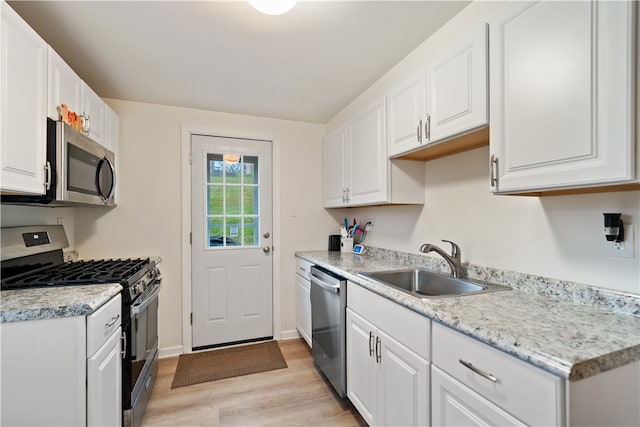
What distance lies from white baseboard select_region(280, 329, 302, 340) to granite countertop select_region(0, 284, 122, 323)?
1883 mm

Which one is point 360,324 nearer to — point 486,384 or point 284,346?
point 486,384

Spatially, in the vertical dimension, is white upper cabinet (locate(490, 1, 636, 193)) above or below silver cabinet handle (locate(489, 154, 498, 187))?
above

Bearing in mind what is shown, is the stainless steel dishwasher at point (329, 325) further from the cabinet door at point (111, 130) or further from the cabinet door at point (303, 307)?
the cabinet door at point (111, 130)

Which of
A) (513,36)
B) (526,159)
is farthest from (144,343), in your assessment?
(513,36)

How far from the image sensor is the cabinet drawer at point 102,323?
1168 millimetres

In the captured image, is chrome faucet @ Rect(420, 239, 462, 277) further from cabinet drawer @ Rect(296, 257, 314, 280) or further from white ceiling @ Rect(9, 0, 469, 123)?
white ceiling @ Rect(9, 0, 469, 123)

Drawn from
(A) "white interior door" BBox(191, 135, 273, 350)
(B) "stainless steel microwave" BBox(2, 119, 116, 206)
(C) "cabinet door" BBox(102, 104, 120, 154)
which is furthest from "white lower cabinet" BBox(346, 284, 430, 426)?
(C) "cabinet door" BBox(102, 104, 120, 154)

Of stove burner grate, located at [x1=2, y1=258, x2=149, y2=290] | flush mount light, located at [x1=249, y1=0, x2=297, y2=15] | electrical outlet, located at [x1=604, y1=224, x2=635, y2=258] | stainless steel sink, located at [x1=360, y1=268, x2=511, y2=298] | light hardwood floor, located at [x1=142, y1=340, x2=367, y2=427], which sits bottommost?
light hardwood floor, located at [x1=142, y1=340, x2=367, y2=427]

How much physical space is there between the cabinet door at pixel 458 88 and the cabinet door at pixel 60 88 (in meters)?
1.93

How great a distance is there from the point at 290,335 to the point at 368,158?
6.42ft

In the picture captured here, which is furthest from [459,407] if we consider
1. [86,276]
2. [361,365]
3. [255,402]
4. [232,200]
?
[232,200]

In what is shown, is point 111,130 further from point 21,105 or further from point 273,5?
point 273,5

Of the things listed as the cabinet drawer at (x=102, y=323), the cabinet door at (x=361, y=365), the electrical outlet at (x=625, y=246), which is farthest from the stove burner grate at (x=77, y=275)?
the electrical outlet at (x=625, y=246)

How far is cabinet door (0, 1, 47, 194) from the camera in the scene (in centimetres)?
115
